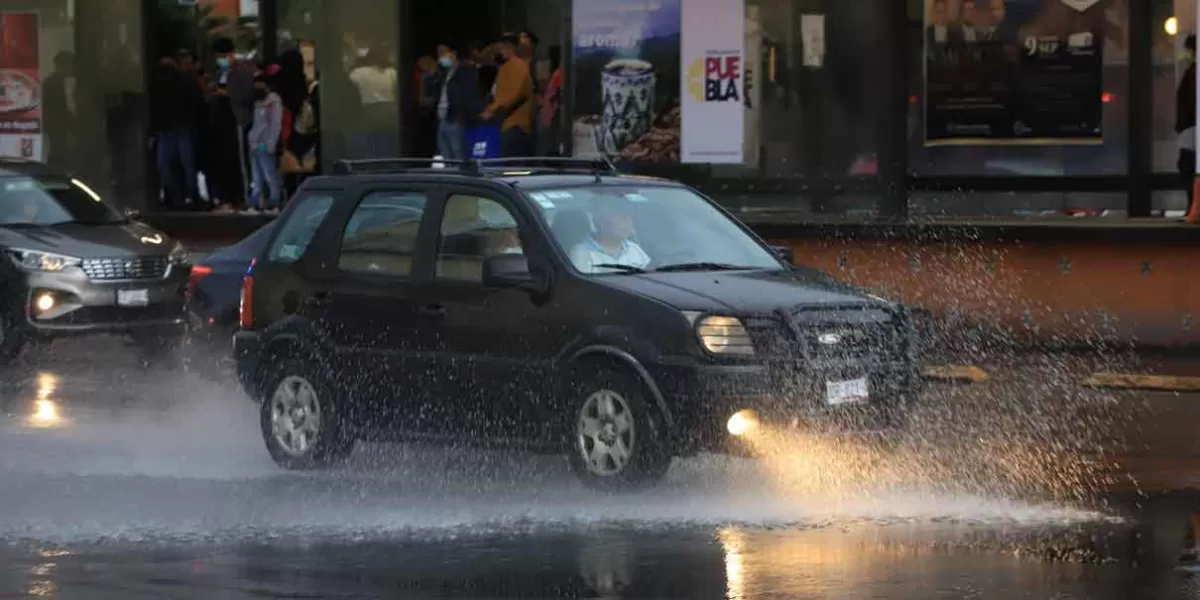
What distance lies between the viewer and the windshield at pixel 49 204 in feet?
58.2

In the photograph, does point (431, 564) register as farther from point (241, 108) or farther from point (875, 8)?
point (241, 108)

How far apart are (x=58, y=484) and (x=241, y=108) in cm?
1298

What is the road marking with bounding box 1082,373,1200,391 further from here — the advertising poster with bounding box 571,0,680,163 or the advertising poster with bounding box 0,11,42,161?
the advertising poster with bounding box 0,11,42,161

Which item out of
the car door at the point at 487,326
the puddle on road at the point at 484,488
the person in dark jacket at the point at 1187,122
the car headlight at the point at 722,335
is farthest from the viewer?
the person in dark jacket at the point at 1187,122

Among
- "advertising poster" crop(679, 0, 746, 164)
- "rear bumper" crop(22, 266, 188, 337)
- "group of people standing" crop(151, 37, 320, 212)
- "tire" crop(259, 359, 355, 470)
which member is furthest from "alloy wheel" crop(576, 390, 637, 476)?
"group of people standing" crop(151, 37, 320, 212)

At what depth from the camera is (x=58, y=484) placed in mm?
10773

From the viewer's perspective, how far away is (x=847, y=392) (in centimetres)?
998

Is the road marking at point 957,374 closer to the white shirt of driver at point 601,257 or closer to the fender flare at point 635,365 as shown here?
the white shirt of driver at point 601,257

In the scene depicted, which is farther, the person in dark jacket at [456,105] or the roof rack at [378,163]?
the person in dark jacket at [456,105]

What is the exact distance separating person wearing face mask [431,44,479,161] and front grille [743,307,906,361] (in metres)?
12.1

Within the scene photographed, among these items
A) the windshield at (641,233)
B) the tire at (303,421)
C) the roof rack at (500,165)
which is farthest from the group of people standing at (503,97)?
the tire at (303,421)

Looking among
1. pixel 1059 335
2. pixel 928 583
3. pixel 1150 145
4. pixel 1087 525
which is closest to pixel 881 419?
pixel 1087 525

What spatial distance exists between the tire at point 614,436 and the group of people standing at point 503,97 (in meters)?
12.2

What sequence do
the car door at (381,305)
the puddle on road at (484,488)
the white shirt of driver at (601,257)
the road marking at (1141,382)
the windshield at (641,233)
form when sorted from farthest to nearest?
the road marking at (1141,382) < the car door at (381,305) < the windshield at (641,233) < the white shirt of driver at (601,257) < the puddle on road at (484,488)
